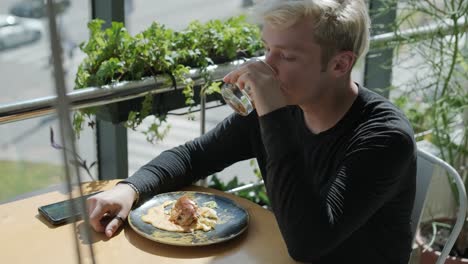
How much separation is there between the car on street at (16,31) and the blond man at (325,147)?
434mm

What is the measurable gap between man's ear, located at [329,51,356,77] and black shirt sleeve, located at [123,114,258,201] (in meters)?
0.31

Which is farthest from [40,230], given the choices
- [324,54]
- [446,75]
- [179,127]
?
[446,75]

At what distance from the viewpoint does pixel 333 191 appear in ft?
4.49

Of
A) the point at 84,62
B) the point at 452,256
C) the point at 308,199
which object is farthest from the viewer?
the point at 452,256

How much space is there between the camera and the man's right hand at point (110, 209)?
4.91 feet

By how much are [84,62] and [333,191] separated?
42.1 inches

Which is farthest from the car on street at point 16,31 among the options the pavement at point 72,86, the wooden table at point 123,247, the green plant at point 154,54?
the wooden table at point 123,247

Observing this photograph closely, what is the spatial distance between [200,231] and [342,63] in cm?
53

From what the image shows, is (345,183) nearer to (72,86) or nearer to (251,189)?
(72,86)

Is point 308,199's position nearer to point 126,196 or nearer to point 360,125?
point 360,125

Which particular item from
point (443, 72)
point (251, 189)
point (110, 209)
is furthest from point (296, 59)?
point (251, 189)

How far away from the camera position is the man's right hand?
1497 millimetres

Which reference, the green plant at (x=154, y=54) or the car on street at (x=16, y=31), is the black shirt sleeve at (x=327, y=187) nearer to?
the car on street at (x=16, y=31)

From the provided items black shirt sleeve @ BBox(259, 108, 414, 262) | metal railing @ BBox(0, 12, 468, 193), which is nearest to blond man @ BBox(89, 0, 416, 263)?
black shirt sleeve @ BBox(259, 108, 414, 262)
